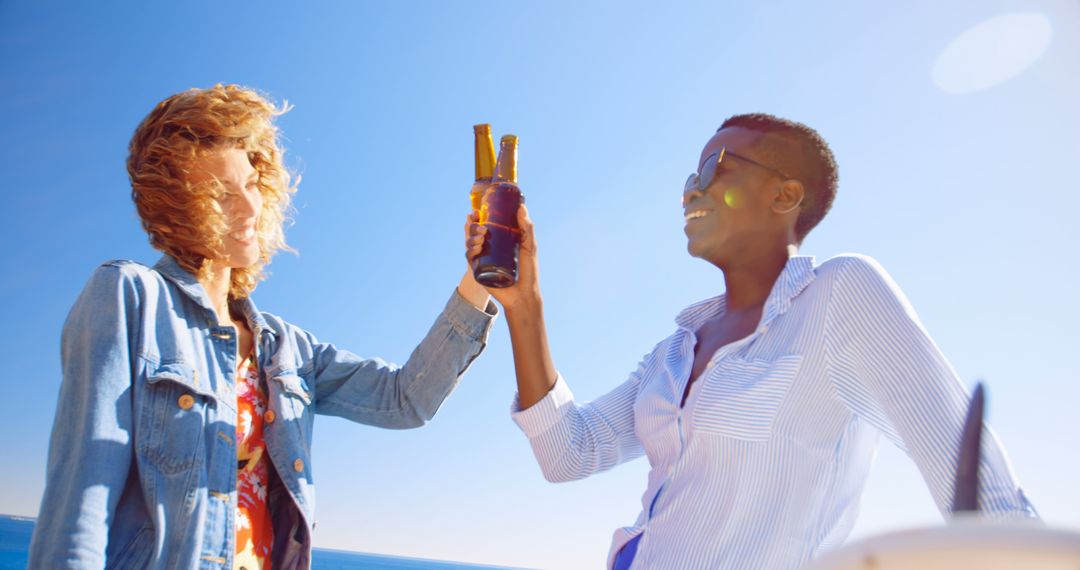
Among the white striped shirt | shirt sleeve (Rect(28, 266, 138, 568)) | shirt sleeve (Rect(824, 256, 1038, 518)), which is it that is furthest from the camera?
shirt sleeve (Rect(28, 266, 138, 568))

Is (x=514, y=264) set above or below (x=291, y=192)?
below

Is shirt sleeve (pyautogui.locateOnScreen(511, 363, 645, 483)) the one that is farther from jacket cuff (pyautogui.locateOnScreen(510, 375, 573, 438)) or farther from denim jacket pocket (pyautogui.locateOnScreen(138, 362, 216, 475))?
denim jacket pocket (pyautogui.locateOnScreen(138, 362, 216, 475))

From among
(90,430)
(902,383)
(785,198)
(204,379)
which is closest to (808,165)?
(785,198)

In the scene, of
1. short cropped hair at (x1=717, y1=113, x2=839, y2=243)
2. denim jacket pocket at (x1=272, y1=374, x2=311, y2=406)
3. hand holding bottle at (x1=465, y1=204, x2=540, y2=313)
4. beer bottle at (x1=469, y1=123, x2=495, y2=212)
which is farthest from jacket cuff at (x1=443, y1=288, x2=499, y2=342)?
short cropped hair at (x1=717, y1=113, x2=839, y2=243)

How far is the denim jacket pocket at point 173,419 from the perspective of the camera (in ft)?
7.78

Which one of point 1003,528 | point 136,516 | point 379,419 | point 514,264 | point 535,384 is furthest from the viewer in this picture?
point 379,419

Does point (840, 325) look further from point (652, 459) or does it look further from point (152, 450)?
point (152, 450)

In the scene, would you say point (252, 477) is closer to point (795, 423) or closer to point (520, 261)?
point (520, 261)

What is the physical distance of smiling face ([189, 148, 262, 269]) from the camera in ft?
9.20

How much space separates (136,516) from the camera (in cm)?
231

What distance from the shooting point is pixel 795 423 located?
7.07 feet

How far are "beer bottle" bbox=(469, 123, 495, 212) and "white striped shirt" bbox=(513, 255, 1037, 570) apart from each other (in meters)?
1.32

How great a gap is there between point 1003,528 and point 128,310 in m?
2.44

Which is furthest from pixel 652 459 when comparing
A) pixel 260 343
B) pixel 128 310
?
pixel 128 310
